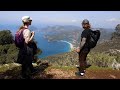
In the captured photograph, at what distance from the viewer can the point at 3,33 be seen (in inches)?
1097

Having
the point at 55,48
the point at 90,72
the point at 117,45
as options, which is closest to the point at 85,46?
the point at 90,72

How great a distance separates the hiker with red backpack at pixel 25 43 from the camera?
8727 mm

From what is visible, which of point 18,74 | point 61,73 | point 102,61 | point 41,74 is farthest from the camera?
point 102,61

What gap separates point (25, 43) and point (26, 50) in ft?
0.89

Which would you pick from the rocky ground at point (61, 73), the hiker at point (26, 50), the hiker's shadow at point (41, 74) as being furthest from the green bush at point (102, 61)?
the hiker at point (26, 50)

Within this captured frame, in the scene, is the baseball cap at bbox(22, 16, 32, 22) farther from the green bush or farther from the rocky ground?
the green bush

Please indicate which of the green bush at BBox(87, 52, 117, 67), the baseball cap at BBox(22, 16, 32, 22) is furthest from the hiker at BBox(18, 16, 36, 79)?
the green bush at BBox(87, 52, 117, 67)

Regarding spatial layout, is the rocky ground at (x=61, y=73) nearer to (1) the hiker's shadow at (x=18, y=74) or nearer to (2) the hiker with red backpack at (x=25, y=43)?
(1) the hiker's shadow at (x=18, y=74)

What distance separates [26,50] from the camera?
9016 millimetres

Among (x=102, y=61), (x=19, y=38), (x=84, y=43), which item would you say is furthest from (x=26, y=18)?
(x=102, y=61)

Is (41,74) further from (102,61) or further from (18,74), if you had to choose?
(102,61)

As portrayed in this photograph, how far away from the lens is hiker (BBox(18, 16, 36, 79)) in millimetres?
8711
